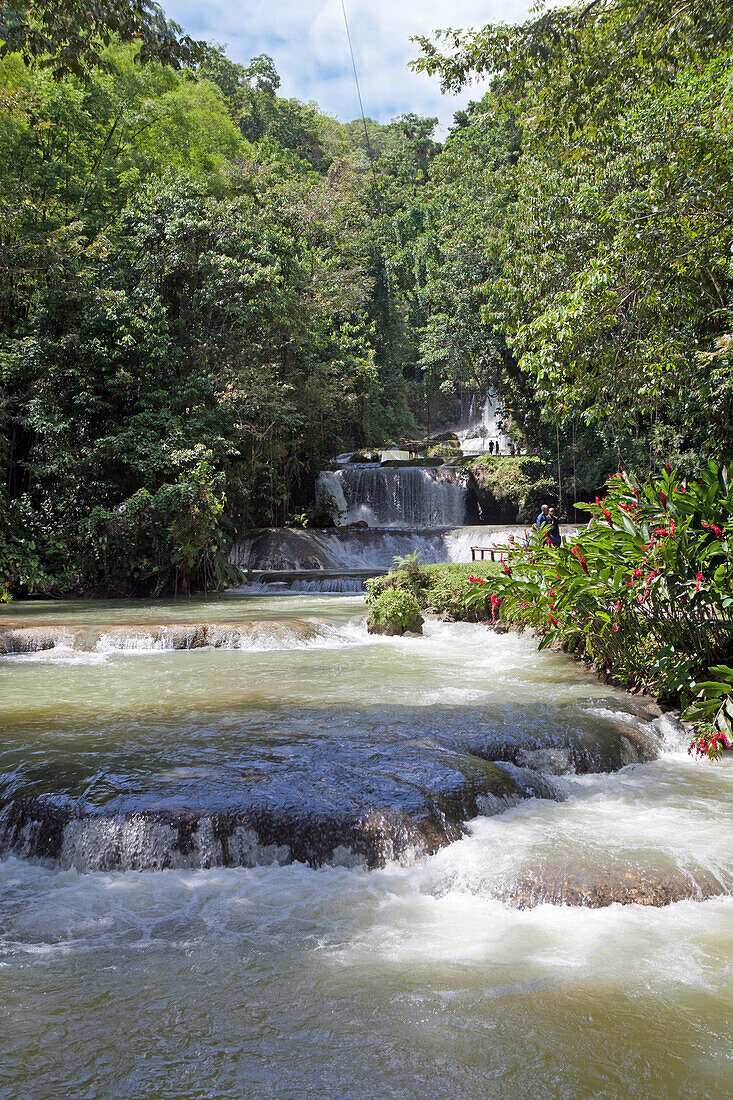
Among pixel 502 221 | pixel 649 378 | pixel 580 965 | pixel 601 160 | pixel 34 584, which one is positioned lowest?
pixel 580 965

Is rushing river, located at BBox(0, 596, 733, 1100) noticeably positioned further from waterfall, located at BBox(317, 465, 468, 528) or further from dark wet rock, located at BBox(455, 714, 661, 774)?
waterfall, located at BBox(317, 465, 468, 528)

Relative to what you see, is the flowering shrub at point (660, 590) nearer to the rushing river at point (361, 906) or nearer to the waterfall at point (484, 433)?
the rushing river at point (361, 906)

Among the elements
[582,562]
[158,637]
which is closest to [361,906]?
[582,562]

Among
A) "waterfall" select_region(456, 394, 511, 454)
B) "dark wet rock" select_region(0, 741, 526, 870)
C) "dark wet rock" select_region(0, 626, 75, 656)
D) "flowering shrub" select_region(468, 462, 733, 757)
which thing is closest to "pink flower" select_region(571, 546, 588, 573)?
"flowering shrub" select_region(468, 462, 733, 757)

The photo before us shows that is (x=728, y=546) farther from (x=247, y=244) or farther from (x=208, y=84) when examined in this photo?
(x=208, y=84)

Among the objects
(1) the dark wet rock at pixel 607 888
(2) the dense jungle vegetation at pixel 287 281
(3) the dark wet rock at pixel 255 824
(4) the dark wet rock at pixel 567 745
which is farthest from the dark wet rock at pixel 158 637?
(1) the dark wet rock at pixel 607 888

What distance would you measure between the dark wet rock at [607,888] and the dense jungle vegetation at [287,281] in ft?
20.3

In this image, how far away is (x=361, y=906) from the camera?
13.8 ft

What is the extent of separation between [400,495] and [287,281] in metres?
8.07

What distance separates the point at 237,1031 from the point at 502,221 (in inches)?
978

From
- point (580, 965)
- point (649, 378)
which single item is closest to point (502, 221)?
point (649, 378)

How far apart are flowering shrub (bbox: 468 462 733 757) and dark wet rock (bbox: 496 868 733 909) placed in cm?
265

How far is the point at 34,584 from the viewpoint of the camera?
700 inches

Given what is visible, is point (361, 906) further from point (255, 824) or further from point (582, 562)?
point (582, 562)
